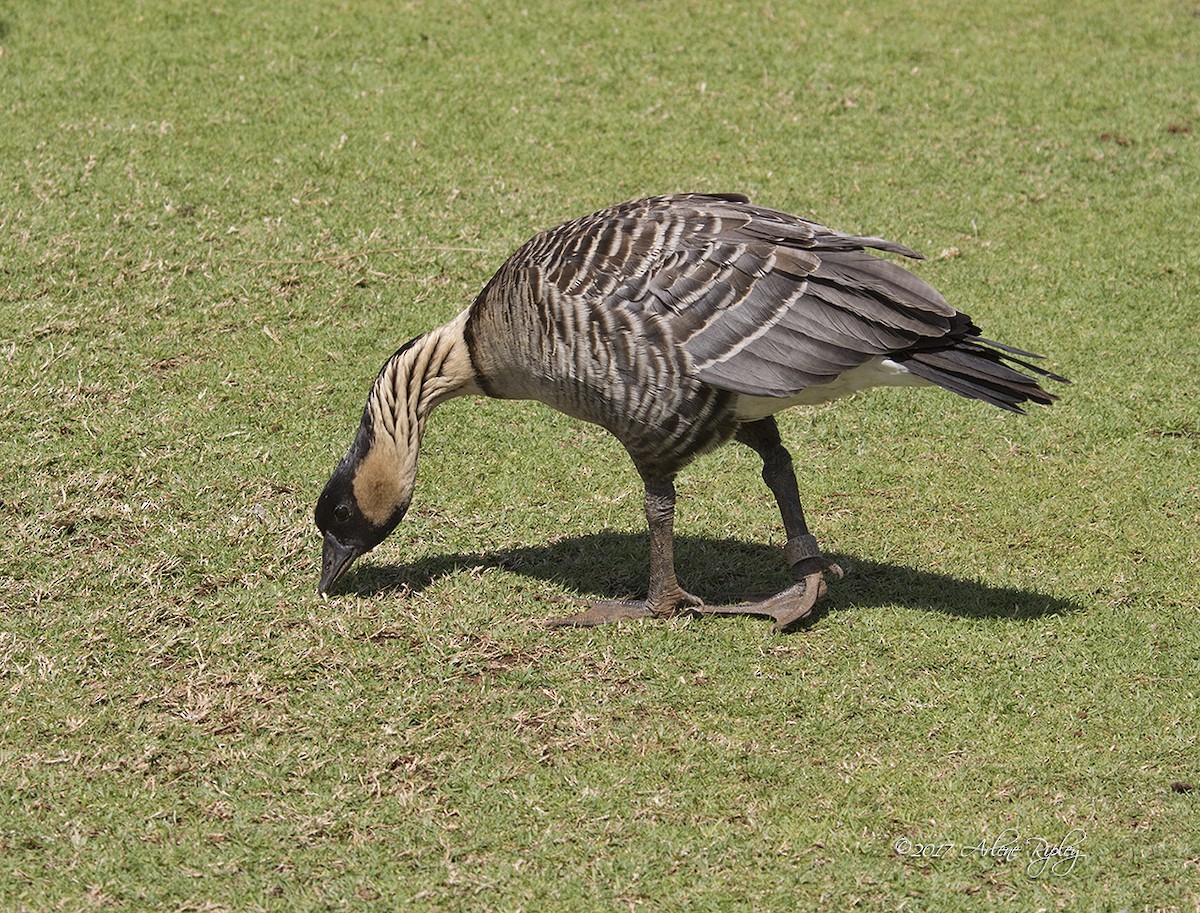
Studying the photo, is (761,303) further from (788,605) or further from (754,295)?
(788,605)

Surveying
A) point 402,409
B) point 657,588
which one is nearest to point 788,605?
point 657,588

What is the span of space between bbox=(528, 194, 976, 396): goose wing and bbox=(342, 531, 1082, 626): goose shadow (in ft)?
4.31

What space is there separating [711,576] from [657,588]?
0.64 meters

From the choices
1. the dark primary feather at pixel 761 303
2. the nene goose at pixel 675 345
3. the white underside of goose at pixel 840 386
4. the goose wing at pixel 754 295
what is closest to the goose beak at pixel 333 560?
the nene goose at pixel 675 345

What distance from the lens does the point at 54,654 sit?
5.67 metres

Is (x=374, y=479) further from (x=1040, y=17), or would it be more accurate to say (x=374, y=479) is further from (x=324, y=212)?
(x=1040, y=17)

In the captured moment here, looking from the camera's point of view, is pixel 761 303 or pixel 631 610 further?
pixel 631 610

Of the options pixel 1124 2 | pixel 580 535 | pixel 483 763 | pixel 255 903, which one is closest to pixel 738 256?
pixel 580 535

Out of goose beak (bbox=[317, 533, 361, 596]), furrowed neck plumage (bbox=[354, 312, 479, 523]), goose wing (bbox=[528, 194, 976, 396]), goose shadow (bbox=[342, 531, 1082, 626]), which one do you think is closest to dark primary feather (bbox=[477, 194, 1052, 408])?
goose wing (bbox=[528, 194, 976, 396])

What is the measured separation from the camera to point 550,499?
7184 millimetres

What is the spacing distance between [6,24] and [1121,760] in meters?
10.4

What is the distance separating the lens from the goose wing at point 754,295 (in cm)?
562

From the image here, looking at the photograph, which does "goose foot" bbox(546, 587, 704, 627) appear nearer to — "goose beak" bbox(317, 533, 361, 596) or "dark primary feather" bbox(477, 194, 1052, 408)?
"goose beak" bbox(317, 533, 361, 596)

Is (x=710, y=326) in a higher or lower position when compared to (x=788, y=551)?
higher
